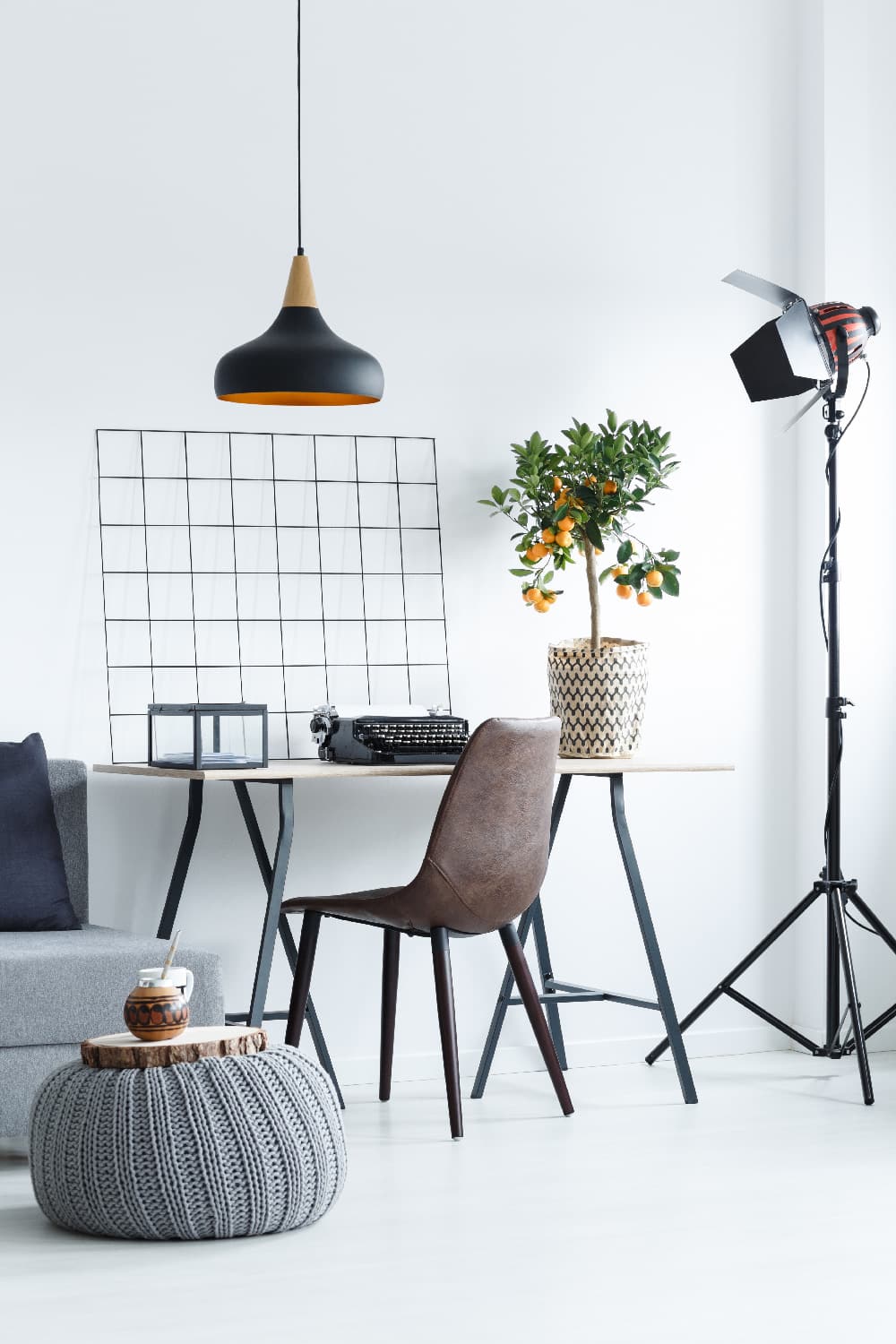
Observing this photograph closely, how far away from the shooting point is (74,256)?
4168mm

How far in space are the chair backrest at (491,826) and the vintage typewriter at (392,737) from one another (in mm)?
266

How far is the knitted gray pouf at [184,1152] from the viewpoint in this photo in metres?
2.81

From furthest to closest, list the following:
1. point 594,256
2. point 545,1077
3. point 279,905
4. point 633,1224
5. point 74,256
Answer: point 594,256
point 545,1077
point 74,256
point 279,905
point 633,1224

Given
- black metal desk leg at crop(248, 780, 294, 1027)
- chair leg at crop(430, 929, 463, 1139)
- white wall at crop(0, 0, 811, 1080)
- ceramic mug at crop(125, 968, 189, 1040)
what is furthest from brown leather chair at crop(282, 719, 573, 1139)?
ceramic mug at crop(125, 968, 189, 1040)

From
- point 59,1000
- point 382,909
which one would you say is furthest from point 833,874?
point 59,1000

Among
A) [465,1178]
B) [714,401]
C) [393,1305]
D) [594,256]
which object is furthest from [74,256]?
[393,1305]

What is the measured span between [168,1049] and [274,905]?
0.89 meters

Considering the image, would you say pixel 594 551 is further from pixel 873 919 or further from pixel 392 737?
pixel 873 919

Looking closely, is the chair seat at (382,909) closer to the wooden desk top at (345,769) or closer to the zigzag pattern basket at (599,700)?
the wooden desk top at (345,769)

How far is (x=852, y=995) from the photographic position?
4.15 m

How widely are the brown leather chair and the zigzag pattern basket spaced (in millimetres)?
422

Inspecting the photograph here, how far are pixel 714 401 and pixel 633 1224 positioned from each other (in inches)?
101

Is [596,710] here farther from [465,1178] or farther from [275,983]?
[465,1178]

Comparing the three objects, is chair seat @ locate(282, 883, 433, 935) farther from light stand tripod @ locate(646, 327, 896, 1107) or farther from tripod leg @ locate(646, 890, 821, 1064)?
light stand tripod @ locate(646, 327, 896, 1107)
